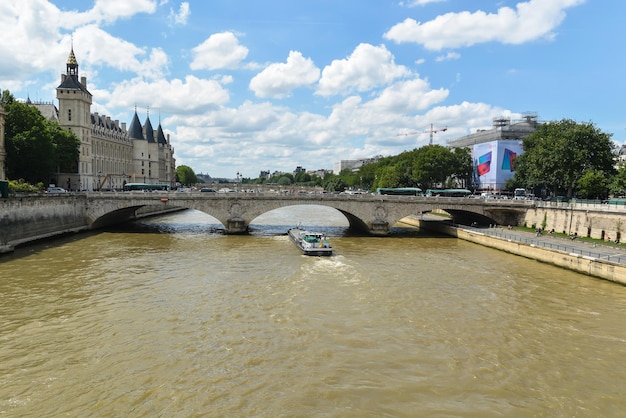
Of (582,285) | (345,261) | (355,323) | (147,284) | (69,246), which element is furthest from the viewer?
(69,246)

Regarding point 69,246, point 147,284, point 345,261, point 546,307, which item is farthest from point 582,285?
point 69,246

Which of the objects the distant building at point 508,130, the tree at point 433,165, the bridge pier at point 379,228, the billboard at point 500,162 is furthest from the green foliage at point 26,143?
the distant building at point 508,130

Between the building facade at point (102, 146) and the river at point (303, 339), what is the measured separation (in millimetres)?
55852

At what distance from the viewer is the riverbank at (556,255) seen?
32.7 metres

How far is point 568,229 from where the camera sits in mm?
51000

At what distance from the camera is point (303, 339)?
20.6 meters

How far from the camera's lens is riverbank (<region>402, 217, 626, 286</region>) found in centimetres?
3266

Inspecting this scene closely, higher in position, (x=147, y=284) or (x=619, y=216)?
(x=619, y=216)

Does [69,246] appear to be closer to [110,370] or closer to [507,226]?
[110,370]

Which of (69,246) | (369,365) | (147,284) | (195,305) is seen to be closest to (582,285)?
(369,365)

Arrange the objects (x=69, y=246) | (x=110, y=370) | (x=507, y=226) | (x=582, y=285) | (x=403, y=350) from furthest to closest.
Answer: (x=507, y=226), (x=69, y=246), (x=582, y=285), (x=403, y=350), (x=110, y=370)

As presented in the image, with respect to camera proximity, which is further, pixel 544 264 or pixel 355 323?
pixel 544 264

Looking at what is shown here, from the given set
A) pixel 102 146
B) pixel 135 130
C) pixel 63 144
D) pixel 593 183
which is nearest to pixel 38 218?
pixel 63 144

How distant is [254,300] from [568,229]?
4024 cm
